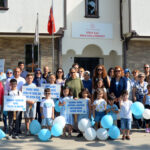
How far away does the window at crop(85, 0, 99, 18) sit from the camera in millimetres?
13320

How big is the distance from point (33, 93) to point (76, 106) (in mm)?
1164

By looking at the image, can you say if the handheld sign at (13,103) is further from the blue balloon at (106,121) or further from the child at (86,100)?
the blue balloon at (106,121)

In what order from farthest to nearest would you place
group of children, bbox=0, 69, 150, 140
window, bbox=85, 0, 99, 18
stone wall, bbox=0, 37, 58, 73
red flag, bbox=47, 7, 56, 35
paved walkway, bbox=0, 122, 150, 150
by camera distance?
window, bbox=85, 0, 99, 18 < stone wall, bbox=0, 37, 58, 73 < red flag, bbox=47, 7, 56, 35 < group of children, bbox=0, 69, 150, 140 < paved walkway, bbox=0, 122, 150, 150

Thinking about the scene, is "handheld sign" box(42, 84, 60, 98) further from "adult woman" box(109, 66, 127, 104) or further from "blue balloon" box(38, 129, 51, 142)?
"adult woman" box(109, 66, 127, 104)

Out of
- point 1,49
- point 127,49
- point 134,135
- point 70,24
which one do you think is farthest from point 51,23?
point 134,135

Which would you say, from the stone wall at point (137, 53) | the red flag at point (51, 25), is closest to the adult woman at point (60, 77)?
the red flag at point (51, 25)

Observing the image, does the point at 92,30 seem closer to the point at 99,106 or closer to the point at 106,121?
the point at 99,106

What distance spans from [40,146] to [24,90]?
153 cm

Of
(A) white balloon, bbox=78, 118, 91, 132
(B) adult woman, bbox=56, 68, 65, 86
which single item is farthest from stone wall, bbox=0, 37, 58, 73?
(A) white balloon, bbox=78, 118, 91, 132

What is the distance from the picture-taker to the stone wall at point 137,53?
1342 centimetres

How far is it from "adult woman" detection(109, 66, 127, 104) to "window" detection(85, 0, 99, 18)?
7406mm

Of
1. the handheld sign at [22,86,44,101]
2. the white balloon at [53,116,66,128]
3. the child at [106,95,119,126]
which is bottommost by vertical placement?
the white balloon at [53,116,66,128]

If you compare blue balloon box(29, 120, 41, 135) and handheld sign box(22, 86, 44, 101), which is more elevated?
handheld sign box(22, 86, 44, 101)

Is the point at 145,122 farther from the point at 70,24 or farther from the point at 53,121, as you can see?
the point at 70,24
